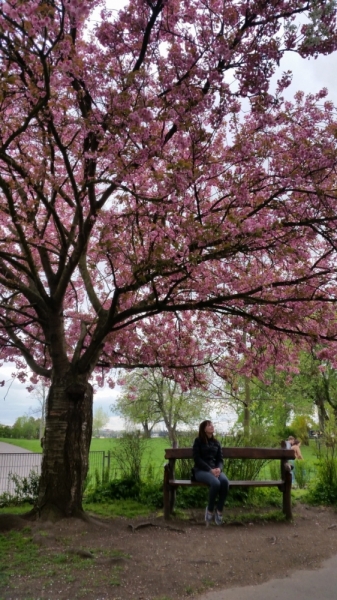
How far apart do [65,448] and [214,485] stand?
216 centimetres

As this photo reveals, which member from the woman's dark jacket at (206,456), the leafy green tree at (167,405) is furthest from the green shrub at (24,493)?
the leafy green tree at (167,405)

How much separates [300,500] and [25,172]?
7.63 metres

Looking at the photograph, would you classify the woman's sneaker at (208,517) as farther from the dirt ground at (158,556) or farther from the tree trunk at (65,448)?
the tree trunk at (65,448)

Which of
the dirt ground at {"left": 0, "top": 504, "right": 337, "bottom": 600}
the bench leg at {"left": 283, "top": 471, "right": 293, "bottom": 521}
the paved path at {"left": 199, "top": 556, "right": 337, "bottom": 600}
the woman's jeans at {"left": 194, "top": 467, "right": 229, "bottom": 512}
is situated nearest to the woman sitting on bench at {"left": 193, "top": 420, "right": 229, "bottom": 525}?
the woman's jeans at {"left": 194, "top": 467, "right": 229, "bottom": 512}

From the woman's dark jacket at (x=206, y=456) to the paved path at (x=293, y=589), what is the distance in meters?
2.43

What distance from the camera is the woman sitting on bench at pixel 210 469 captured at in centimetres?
712

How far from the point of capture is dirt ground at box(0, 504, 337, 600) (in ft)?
14.2

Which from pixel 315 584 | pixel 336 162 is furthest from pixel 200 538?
pixel 336 162

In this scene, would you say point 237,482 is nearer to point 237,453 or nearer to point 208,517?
point 237,453

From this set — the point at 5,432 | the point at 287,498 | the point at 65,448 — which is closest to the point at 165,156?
the point at 65,448

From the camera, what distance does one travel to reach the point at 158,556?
5402 millimetres

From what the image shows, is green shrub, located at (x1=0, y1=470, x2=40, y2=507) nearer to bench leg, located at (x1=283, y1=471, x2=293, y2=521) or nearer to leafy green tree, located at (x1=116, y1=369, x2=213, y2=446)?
bench leg, located at (x1=283, y1=471, x2=293, y2=521)

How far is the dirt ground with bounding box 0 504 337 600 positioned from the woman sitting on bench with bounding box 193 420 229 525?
0.27 metres

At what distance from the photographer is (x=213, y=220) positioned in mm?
6594
